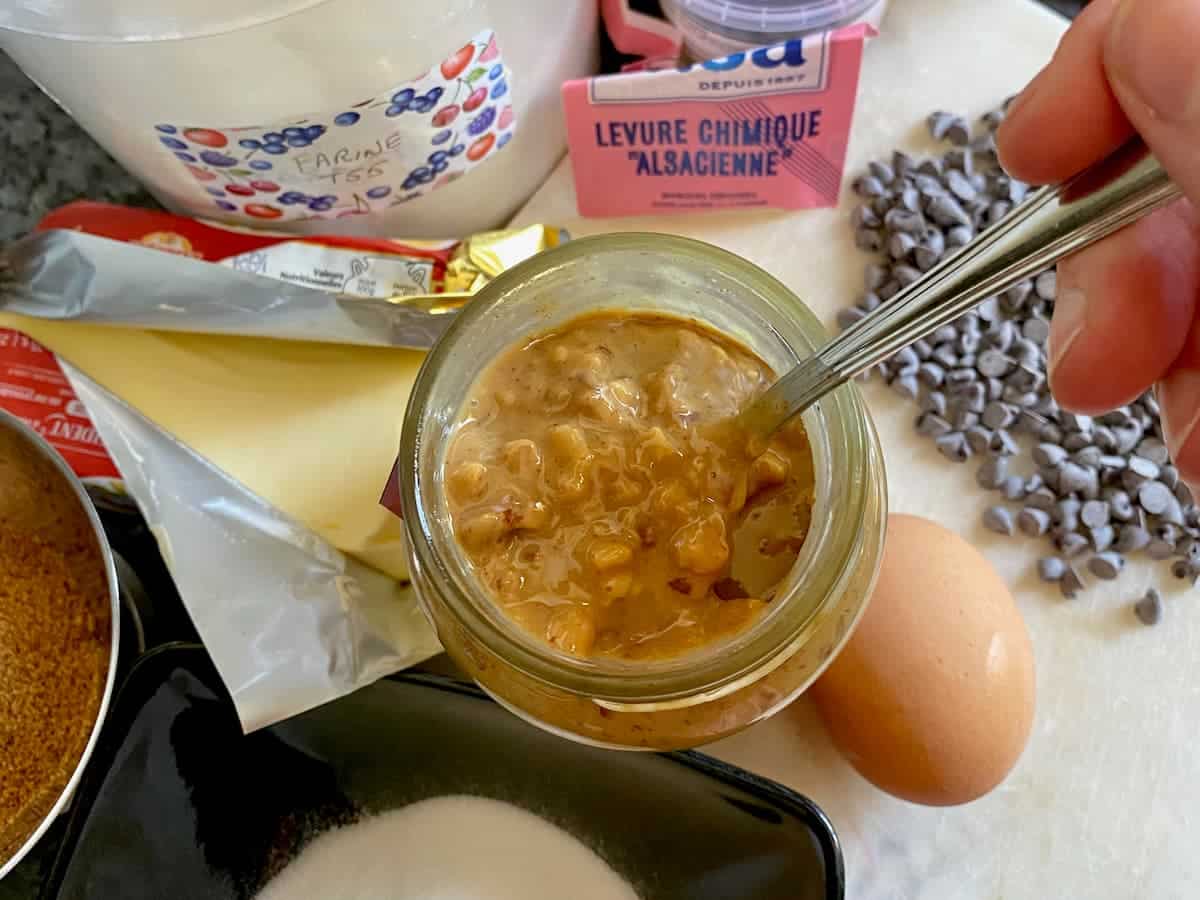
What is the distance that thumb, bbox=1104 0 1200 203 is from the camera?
14.0 inches

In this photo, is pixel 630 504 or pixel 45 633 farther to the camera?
pixel 45 633

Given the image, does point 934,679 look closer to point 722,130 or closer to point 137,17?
point 722,130

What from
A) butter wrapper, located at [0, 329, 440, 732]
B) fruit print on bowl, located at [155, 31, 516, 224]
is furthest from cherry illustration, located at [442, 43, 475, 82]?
butter wrapper, located at [0, 329, 440, 732]

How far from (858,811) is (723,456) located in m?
0.26

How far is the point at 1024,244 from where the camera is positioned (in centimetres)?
38

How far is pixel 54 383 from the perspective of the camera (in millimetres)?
649

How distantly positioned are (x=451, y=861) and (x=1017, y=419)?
1.31 feet

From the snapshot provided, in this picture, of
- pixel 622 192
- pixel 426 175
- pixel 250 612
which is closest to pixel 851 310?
pixel 622 192

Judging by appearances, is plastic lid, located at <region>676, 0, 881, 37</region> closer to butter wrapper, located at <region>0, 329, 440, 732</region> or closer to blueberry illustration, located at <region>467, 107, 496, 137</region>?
→ blueberry illustration, located at <region>467, 107, 496, 137</region>

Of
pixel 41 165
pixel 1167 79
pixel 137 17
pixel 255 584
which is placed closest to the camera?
pixel 1167 79

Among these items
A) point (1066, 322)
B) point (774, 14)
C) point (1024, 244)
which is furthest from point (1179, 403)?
point (774, 14)

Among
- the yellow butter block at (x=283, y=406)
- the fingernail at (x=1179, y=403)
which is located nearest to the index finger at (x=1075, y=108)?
the fingernail at (x=1179, y=403)

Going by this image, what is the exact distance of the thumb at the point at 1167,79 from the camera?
355mm

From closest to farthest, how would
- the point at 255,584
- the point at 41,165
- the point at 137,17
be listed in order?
the point at 137,17 < the point at 255,584 < the point at 41,165
